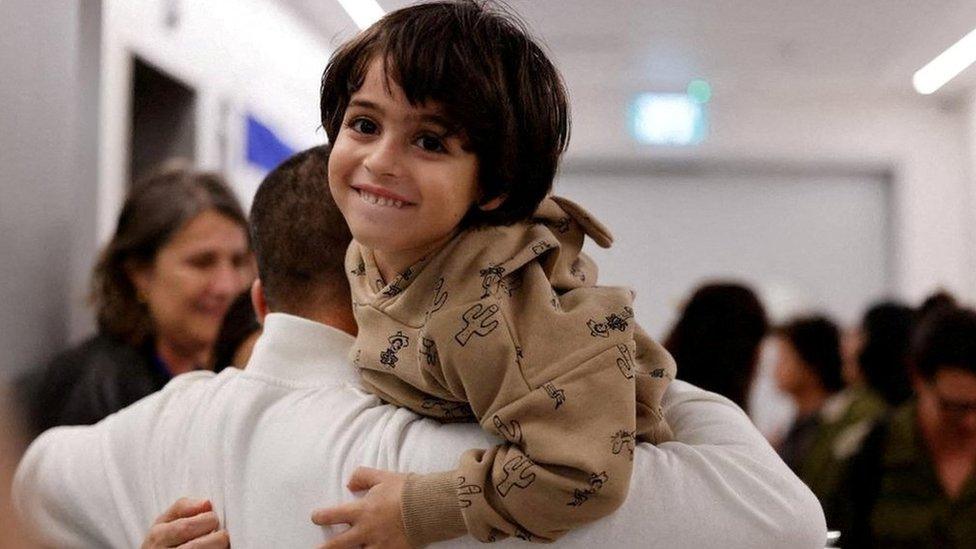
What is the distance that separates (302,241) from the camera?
4.49 feet

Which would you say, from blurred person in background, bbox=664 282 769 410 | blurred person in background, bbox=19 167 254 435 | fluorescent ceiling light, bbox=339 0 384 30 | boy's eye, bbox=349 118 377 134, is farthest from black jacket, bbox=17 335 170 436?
blurred person in background, bbox=664 282 769 410

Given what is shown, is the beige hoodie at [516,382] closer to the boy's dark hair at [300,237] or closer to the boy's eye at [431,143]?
the boy's eye at [431,143]

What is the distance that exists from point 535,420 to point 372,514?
0.17 meters

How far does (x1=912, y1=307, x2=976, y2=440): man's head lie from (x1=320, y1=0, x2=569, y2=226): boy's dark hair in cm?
157

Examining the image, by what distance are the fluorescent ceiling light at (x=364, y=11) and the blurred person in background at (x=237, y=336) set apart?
53cm

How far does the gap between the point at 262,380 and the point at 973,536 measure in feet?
5.84

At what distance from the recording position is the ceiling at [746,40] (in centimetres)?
264

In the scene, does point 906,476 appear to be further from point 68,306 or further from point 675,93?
point 675,93

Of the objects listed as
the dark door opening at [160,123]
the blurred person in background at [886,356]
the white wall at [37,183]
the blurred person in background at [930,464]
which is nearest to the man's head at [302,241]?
the white wall at [37,183]

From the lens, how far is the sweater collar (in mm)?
1239

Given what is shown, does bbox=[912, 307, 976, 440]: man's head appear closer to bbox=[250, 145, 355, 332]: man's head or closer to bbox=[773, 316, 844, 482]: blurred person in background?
bbox=[773, 316, 844, 482]: blurred person in background

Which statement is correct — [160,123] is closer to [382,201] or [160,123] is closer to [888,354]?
[888,354]

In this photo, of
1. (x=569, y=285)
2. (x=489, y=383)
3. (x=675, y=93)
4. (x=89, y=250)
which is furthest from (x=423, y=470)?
(x=675, y=93)

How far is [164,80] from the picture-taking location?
3305 millimetres
